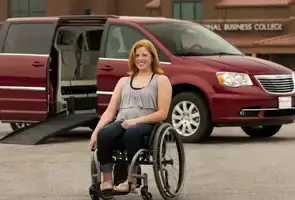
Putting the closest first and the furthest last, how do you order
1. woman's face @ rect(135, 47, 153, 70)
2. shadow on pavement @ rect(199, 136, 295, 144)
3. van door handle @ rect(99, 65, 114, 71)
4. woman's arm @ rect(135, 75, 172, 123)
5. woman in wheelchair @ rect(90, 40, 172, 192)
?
woman in wheelchair @ rect(90, 40, 172, 192), woman's arm @ rect(135, 75, 172, 123), woman's face @ rect(135, 47, 153, 70), shadow on pavement @ rect(199, 136, 295, 144), van door handle @ rect(99, 65, 114, 71)

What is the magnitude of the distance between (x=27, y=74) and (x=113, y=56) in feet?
4.58

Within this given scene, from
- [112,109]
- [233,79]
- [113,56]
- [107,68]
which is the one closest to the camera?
[112,109]

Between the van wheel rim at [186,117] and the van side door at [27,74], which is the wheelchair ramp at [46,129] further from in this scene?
the van wheel rim at [186,117]

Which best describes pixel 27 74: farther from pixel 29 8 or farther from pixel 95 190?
pixel 29 8

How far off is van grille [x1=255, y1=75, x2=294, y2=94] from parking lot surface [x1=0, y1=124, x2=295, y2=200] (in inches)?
30.2

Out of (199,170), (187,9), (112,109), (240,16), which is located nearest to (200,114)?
(199,170)

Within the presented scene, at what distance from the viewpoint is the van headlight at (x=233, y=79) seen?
38.2ft

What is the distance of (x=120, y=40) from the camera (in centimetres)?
1268

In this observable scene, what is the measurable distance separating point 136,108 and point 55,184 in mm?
1555

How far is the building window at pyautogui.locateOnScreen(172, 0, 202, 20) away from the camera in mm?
49312

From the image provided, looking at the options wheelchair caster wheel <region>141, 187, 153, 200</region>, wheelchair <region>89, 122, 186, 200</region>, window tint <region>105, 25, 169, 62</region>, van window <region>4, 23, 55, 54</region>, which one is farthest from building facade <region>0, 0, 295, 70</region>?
wheelchair caster wheel <region>141, 187, 153, 200</region>

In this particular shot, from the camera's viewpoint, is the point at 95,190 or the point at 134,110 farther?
the point at 134,110

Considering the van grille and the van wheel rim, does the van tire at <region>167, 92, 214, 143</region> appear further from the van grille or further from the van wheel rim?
the van grille

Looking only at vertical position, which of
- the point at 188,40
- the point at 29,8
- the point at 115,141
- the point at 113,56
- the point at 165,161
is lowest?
the point at 165,161
